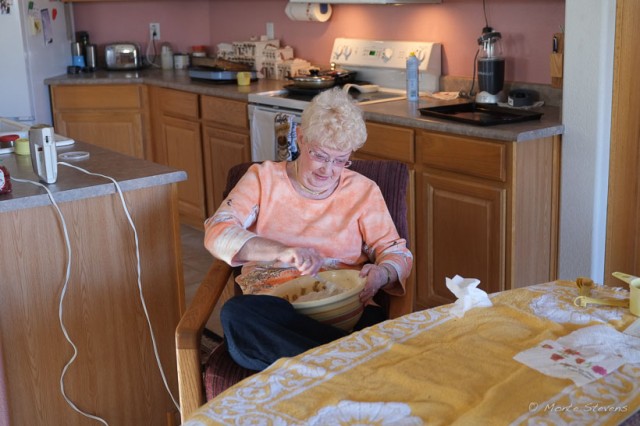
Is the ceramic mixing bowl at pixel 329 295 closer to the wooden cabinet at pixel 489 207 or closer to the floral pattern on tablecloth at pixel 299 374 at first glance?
the floral pattern on tablecloth at pixel 299 374

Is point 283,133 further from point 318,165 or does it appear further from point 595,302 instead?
point 595,302

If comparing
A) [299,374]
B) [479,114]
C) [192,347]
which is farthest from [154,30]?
[299,374]

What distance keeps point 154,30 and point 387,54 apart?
2014 mm

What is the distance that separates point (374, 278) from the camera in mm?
2129

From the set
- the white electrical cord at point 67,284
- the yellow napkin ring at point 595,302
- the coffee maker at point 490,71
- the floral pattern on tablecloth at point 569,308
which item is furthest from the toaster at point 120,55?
the yellow napkin ring at point 595,302

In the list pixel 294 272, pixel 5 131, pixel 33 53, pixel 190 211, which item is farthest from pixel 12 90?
pixel 294 272

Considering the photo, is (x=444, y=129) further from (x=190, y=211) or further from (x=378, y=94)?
(x=190, y=211)

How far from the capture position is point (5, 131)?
121 inches

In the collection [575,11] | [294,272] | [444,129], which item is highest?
[575,11]

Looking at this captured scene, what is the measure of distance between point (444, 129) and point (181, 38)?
2842mm

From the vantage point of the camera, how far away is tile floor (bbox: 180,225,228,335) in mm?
3712

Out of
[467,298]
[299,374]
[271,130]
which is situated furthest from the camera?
[271,130]

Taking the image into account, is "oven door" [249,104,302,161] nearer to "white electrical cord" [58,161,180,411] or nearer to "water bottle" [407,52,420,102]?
"water bottle" [407,52,420,102]

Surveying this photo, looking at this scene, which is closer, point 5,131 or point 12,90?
point 5,131
